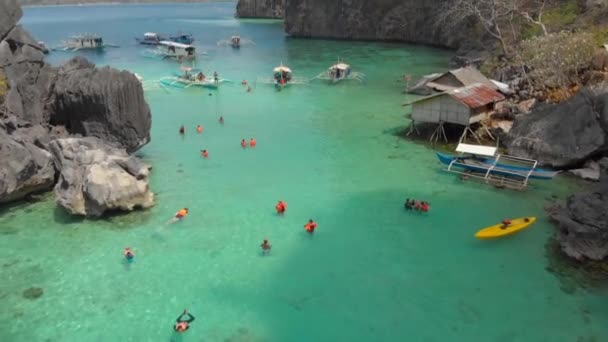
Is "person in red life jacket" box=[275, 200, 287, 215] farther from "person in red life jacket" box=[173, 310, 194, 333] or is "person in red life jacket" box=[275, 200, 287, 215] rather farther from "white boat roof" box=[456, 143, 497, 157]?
"white boat roof" box=[456, 143, 497, 157]

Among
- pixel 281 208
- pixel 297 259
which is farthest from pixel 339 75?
pixel 297 259

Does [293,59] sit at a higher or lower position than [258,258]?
higher

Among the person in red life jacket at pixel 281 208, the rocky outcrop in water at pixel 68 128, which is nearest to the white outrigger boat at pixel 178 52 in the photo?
the rocky outcrop in water at pixel 68 128

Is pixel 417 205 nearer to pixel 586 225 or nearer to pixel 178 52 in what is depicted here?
pixel 586 225

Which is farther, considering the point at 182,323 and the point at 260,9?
the point at 260,9

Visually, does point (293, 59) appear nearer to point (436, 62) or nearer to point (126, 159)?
point (436, 62)

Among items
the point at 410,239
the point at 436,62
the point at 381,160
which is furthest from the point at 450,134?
the point at 436,62
